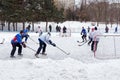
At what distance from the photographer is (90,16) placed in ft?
258

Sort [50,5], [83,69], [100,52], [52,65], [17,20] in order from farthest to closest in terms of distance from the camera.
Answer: [50,5] < [17,20] < [100,52] < [52,65] < [83,69]

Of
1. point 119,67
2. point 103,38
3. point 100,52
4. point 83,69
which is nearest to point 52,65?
point 83,69

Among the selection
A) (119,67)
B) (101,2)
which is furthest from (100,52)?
(101,2)

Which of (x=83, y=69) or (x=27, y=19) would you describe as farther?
(x=27, y=19)

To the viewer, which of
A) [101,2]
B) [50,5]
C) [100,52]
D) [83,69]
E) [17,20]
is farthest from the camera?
[101,2]

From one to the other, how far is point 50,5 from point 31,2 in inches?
138

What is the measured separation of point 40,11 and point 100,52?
35.9m

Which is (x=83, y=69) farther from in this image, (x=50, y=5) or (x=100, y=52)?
(x=50, y=5)

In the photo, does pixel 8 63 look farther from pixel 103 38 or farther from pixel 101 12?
pixel 101 12

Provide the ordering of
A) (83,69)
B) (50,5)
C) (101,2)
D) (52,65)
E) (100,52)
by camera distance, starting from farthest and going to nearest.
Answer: (101,2)
(50,5)
(100,52)
(52,65)
(83,69)

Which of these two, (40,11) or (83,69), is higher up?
(40,11)

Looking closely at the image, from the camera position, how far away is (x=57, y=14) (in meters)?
51.9

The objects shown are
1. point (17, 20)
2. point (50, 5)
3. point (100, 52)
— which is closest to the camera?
point (100, 52)

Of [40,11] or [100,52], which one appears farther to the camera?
[40,11]
